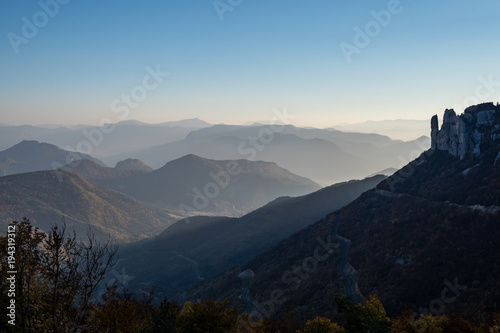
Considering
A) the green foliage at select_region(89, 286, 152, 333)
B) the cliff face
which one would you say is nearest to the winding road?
the cliff face

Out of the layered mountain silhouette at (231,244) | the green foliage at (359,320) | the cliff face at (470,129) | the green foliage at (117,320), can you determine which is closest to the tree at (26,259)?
the green foliage at (117,320)

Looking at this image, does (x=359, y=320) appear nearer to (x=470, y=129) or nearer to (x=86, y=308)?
(x=86, y=308)

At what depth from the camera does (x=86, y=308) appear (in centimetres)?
3172

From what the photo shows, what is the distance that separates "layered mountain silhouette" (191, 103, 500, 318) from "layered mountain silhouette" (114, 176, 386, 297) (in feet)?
118

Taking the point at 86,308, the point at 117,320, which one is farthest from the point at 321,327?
the point at 86,308

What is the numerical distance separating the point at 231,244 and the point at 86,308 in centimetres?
13792

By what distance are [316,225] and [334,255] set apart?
91.8 ft

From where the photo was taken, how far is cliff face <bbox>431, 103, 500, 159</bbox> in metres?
85.6

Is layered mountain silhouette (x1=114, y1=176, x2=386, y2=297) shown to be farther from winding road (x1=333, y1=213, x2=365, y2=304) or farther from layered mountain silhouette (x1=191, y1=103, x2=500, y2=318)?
winding road (x1=333, y1=213, x2=365, y2=304)

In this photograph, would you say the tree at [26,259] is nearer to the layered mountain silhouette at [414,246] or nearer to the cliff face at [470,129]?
the layered mountain silhouette at [414,246]

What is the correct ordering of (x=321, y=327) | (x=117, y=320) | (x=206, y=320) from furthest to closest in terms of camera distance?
(x=321, y=327), (x=206, y=320), (x=117, y=320)

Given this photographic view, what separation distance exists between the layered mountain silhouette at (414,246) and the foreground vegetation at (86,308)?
1431 centimetres

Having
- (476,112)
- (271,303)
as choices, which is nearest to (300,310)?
(271,303)

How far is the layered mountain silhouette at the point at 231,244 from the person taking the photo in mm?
150250
